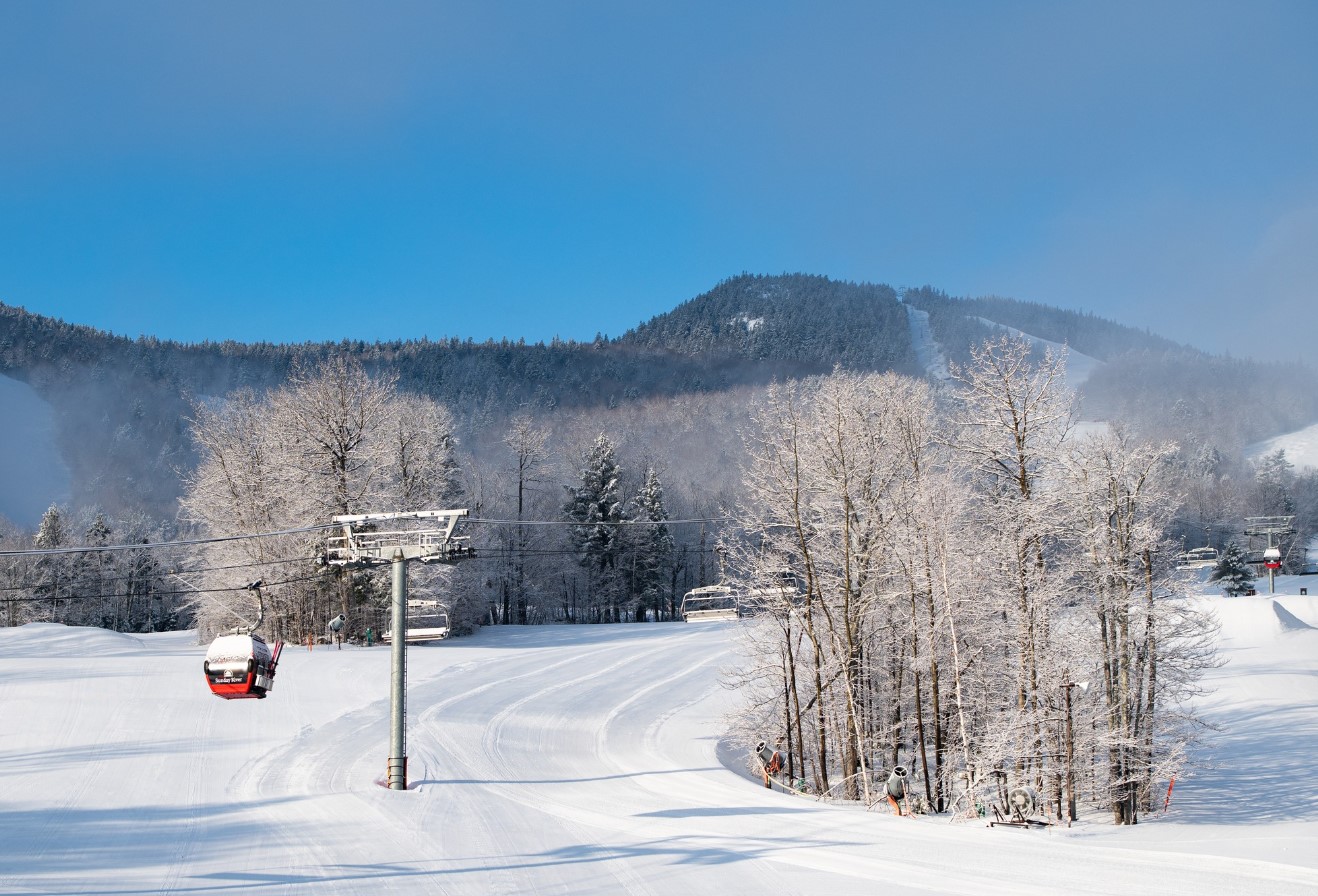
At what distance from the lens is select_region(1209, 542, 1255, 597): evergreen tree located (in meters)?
63.5

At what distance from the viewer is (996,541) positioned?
21828 millimetres

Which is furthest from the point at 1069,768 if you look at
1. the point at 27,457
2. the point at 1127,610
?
the point at 27,457

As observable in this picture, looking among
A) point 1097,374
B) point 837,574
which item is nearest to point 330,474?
point 837,574

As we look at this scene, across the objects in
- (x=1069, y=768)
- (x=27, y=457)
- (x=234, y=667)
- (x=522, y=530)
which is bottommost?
(x=1069, y=768)

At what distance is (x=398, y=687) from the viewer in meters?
17.2

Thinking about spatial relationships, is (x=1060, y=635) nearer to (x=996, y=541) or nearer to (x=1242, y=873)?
(x=996, y=541)

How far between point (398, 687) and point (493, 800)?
2928mm

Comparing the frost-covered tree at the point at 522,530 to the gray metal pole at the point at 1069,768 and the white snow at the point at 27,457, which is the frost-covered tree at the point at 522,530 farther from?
the white snow at the point at 27,457

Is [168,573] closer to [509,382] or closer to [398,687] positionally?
[398,687]

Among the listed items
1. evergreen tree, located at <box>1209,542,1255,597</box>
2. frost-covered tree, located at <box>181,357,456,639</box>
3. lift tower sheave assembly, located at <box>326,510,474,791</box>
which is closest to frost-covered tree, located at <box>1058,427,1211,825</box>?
lift tower sheave assembly, located at <box>326,510,474,791</box>

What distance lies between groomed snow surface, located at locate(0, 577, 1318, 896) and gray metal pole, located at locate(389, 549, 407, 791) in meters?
0.56

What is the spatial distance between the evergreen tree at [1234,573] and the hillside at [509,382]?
260ft

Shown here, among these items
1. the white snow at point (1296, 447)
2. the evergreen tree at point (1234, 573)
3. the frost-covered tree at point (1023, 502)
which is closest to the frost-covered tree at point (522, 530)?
the frost-covered tree at point (1023, 502)

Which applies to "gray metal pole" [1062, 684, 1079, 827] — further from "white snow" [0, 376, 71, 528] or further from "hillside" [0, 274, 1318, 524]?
"white snow" [0, 376, 71, 528]
